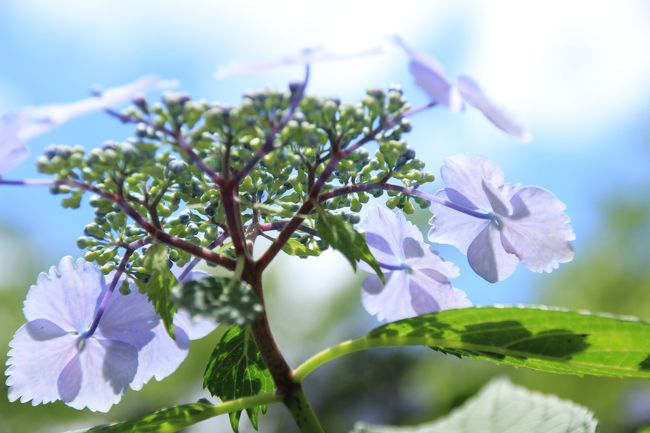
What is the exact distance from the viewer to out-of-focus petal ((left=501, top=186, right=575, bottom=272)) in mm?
945

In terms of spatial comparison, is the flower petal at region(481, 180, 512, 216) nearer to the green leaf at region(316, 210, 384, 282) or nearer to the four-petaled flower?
the green leaf at region(316, 210, 384, 282)

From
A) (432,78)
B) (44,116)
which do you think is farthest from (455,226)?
(44,116)

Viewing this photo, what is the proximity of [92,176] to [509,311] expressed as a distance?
1.41 ft

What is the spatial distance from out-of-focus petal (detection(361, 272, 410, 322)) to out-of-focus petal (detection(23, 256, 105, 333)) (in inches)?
12.0

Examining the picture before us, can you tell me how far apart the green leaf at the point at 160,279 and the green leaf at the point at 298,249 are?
0.47ft

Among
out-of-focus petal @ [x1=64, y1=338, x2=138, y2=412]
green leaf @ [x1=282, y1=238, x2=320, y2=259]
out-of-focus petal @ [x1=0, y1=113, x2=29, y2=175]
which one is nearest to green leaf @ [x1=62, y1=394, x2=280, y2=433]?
out-of-focus petal @ [x1=64, y1=338, x2=138, y2=412]

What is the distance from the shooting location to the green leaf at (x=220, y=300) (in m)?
0.73

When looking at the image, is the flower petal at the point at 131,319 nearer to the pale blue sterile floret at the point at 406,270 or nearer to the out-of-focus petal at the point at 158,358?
the out-of-focus petal at the point at 158,358

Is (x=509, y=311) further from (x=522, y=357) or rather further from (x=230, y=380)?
(x=230, y=380)

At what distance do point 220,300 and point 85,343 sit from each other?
0.96 feet

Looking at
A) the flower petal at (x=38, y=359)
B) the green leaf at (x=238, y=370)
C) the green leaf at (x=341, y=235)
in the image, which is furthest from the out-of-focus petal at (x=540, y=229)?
the flower petal at (x=38, y=359)

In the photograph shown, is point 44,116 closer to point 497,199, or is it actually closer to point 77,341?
point 77,341

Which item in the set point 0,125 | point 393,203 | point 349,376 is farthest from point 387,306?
point 349,376

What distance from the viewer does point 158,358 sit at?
0.96m
